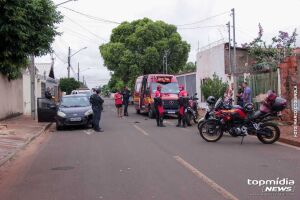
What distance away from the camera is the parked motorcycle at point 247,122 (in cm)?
1404

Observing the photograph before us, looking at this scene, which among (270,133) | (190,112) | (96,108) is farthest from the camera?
(190,112)

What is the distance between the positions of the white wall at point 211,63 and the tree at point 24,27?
1881 cm

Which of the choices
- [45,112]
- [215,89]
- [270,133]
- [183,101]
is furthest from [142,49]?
[270,133]

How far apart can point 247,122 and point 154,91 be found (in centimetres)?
1367

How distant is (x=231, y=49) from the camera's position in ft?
108

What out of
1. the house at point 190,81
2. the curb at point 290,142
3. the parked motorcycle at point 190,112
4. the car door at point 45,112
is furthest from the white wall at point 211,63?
the curb at point 290,142

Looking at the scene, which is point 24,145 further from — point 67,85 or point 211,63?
point 67,85

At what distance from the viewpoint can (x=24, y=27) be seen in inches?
460

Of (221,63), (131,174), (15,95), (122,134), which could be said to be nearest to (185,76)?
(221,63)

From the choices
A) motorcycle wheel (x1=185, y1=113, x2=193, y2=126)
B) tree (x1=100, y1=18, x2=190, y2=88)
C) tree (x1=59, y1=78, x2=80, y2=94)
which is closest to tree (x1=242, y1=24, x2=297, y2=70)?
motorcycle wheel (x1=185, y1=113, x2=193, y2=126)

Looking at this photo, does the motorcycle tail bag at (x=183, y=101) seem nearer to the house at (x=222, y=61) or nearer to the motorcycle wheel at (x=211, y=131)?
the motorcycle wheel at (x=211, y=131)

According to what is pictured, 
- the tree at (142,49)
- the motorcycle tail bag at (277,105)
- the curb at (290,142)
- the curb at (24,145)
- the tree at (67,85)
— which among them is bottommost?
the curb at (24,145)

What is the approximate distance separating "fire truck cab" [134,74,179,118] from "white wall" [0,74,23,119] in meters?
7.53

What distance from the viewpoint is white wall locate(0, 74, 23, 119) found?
25.4 metres
